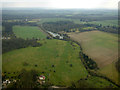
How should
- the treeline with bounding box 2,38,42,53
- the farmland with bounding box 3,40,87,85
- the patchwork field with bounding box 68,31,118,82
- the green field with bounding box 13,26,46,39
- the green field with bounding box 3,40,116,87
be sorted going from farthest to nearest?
the green field with bounding box 13,26,46,39
the treeline with bounding box 2,38,42,53
the patchwork field with bounding box 68,31,118,82
the farmland with bounding box 3,40,87,85
the green field with bounding box 3,40,116,87

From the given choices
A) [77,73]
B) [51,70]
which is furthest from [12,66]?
[77,73]

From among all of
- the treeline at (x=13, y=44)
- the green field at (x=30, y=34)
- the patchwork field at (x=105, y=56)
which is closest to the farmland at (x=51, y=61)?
the treeline at (x=13, y=44)

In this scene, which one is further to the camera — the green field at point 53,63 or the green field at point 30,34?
the green field at point 30,34

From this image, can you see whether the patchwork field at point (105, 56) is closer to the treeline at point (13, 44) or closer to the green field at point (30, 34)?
the treeline at point (13, 44)

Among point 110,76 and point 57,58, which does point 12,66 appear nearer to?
point 57,58

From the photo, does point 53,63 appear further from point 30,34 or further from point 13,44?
point 30,34

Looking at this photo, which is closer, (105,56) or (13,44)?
(105,56)

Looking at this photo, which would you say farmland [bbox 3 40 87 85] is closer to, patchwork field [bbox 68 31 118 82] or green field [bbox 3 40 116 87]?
green field [bbox 3 40 116 87]

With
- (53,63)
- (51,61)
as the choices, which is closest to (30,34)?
(51,61)

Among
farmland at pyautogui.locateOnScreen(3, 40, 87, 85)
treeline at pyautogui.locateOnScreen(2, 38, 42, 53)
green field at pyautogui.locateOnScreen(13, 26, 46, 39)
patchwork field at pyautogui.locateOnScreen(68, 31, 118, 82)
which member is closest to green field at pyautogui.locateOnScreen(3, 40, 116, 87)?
farmland at pyautogui.locateOnScreen(3, 40, 87, 85)
